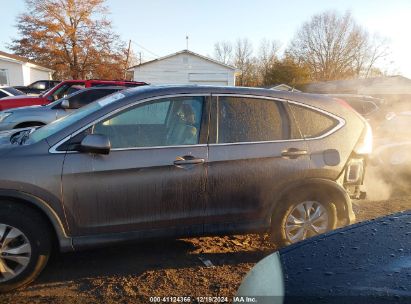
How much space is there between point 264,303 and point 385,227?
3.31 feet

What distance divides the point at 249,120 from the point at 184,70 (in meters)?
30.1

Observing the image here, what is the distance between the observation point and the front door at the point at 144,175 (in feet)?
10.3

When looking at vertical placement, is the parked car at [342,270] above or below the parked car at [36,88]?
below

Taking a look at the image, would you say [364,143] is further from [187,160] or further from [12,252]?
[12,252]

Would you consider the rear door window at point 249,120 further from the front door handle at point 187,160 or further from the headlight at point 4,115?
the headlight at point 4,115

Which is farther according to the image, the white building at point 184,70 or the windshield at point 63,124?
the white building at point 184,70

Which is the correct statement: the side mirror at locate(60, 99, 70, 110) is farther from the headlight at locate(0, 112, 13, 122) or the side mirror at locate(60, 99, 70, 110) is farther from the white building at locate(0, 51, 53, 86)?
the white building at locate(0, 51, 53, 86)

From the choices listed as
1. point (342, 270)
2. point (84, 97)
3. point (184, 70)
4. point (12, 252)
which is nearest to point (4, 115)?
point (84, 97)

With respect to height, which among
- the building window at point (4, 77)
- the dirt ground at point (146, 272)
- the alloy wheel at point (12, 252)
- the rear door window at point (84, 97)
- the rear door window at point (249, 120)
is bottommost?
the dirt ground at point (146, 272)

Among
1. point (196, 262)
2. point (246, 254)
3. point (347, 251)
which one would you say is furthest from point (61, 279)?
point (347, 251)

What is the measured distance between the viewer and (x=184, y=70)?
3288 cm

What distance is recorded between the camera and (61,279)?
3311mm

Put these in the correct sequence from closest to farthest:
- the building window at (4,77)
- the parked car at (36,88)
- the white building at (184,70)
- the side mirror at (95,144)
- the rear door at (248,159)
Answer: the side mirror at (95,144)
the rear door at (248,159)
the parked car at (36,88)
the white building at (184,70)
the building window at (4,77)

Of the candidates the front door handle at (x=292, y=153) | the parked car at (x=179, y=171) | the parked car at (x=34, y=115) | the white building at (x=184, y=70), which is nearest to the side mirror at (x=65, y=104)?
the parked car at (x=34, y=115)
